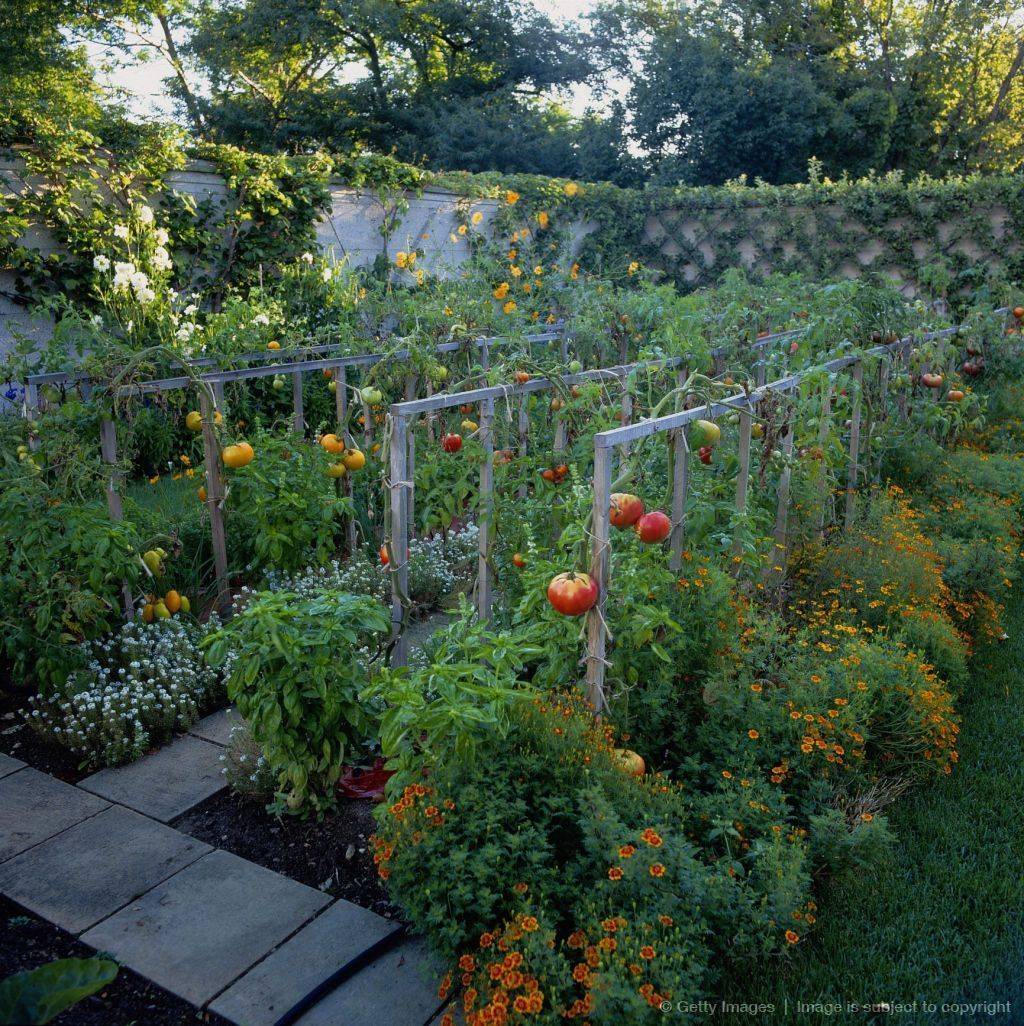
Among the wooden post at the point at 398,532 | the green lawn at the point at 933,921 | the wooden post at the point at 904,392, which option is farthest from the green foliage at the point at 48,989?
the wooden post at the point at 904,392

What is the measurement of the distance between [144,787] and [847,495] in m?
3.34

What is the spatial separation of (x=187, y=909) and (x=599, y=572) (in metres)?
1.40

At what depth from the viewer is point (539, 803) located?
2.17 metres

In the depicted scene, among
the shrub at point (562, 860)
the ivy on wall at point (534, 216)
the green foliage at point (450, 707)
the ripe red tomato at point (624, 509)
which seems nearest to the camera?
the shrub at point (562, 860)

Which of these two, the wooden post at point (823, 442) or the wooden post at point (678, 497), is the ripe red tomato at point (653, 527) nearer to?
the wooden post at point (678, 497)

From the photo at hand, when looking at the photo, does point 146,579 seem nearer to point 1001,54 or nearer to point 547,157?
point 547,157

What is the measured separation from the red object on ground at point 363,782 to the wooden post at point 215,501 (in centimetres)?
141

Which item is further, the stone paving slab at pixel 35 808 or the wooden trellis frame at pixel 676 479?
the stone paving slab at pixel 35 808

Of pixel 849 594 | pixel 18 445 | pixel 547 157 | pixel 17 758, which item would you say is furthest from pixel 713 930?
pixel 547 157

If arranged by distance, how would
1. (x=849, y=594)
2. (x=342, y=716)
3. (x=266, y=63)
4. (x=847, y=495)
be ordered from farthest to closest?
(x=266, y=63)
(x=847, y=495)
(x=849, y=594)
(x=342, y=716)

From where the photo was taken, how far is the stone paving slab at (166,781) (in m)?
2.80

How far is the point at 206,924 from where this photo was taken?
2.28 meters

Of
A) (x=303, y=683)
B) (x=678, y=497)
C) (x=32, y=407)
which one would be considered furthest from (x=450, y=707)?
(x=32, y=407)

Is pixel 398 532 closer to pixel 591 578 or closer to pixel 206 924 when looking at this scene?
pixel 591 578
